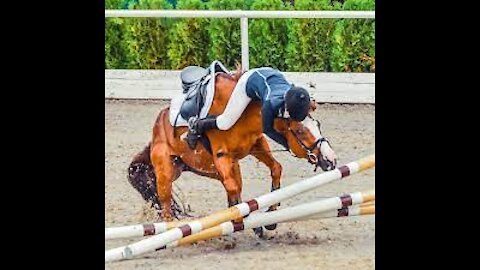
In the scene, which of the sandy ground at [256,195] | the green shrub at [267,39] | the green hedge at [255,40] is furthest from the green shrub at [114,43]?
the green shrub at [267,39]

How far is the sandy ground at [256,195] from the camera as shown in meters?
4.57

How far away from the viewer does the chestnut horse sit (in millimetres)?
4562

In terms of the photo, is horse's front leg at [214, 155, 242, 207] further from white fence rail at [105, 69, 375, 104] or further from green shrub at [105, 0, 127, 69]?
green shrub at [105, 0, 127, 69]

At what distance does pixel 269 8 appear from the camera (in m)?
4.62

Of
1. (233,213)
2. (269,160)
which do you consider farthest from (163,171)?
(269,160)

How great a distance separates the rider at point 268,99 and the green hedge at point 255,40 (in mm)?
60

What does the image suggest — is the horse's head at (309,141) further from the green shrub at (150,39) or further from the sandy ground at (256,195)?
the green shrub at (150,39)

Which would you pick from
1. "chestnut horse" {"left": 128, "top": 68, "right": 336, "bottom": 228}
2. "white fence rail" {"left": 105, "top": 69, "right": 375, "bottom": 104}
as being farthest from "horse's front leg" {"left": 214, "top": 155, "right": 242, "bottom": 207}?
"white fence rail" {"left": 105, "top": 69, "right": 375, "bottom": 104}

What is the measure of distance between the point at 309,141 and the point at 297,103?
0.17 m

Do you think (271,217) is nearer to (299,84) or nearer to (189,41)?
(299,84)

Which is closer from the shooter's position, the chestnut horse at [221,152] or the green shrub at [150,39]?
the chestnut horse at [221,152]

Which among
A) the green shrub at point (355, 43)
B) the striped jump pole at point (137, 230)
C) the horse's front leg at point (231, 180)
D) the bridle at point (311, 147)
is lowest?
the striped jump pole at point (137, 230)
